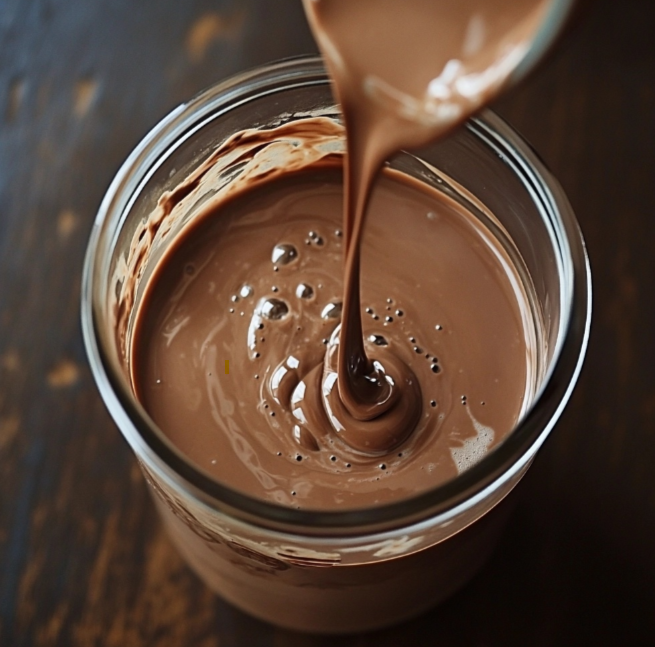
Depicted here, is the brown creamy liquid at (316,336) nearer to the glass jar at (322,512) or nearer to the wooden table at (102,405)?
the glass jar at (322,512)

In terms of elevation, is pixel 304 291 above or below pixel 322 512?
above

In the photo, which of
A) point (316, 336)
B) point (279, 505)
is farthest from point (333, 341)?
point (279, 505)

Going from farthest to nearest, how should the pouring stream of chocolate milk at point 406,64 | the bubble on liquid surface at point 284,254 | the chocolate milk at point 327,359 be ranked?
the bubble on liquid surface at point 284,254 → the chocolate milk at point 327,359 → the pouring stream of chocolate milk at point 406,64

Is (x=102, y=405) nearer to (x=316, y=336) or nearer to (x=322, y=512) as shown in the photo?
(x=316, y=336)

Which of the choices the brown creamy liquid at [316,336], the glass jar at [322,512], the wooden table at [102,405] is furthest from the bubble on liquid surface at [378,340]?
the wooden table at [102,405]

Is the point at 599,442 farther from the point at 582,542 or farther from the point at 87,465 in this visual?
the point at 87,465
